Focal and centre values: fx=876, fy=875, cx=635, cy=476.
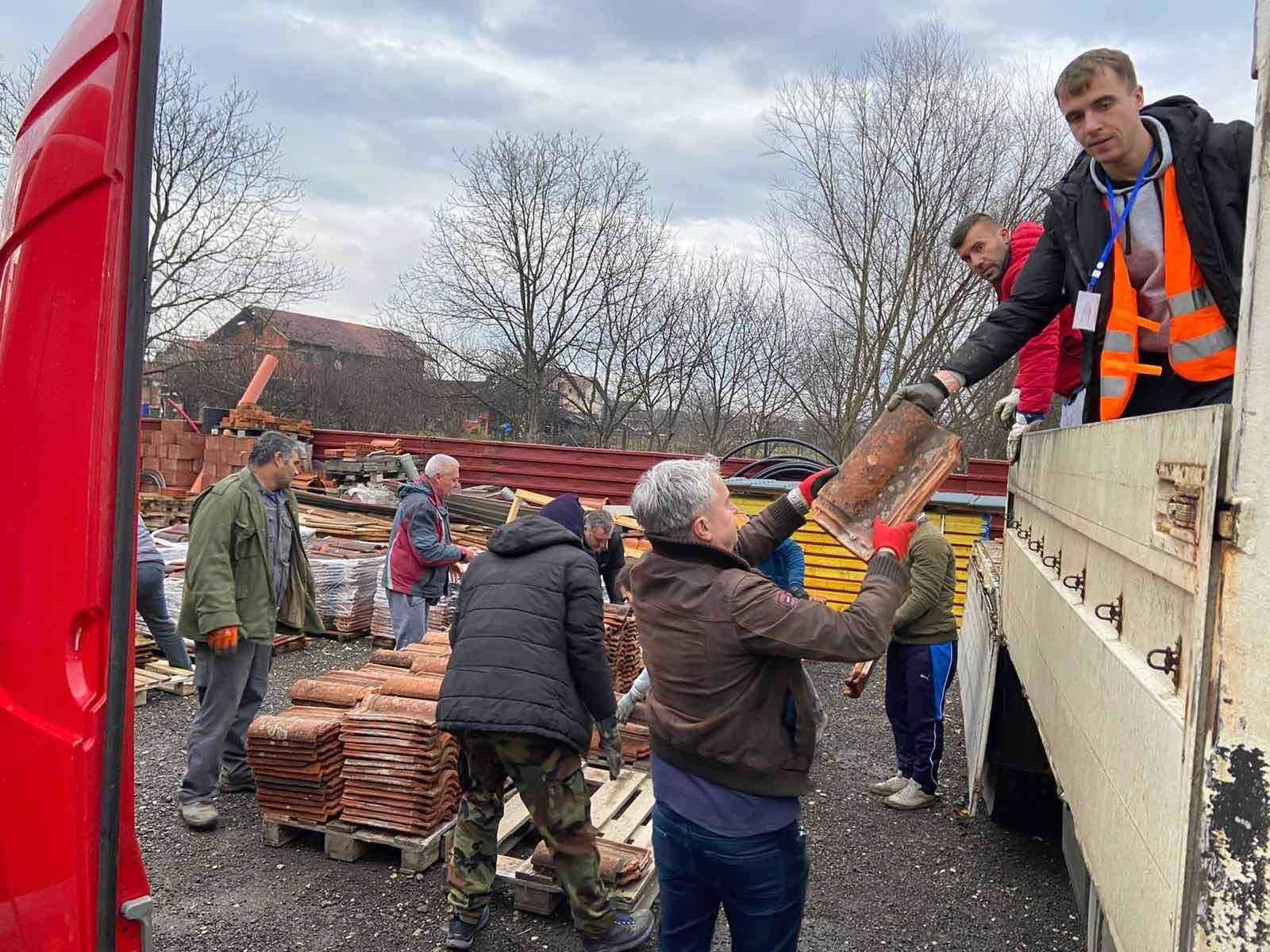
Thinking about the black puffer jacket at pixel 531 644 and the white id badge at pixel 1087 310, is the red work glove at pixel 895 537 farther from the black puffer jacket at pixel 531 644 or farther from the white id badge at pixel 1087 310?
the black puffer jacket at pixel 531 644

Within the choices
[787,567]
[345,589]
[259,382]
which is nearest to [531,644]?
[787,567]

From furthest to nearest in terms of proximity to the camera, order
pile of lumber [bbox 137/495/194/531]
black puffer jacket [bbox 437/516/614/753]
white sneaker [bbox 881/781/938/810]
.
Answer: pile of lumber [bbox 137/495/194/531]
white sneaker [bbox 881/781/938/810]
black puffer jacket [bbox 437/516/614/753]

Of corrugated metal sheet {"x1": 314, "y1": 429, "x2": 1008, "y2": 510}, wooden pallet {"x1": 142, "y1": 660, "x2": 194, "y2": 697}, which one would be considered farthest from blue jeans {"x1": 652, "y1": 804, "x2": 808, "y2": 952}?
corrugated metal sheet {"x1": 314, "y1": 429, "x2": 1008, "y2": 510}

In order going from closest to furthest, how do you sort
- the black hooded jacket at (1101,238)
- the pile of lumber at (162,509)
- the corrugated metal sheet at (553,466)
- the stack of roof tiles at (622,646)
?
the black hooded jacket at (1101,238) → the stack of roof tiles at (622,646) → the pile of lumber at (162,509) → the corrugated metal sheet at (553,466)

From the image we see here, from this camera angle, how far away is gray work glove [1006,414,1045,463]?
4113 millimetres

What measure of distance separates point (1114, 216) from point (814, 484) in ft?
4.38

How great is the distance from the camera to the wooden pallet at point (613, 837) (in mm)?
4148

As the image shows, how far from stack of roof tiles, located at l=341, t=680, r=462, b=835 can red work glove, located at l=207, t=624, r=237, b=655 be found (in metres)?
0.85

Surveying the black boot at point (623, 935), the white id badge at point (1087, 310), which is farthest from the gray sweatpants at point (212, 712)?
the white id badge at point (1087, 310)

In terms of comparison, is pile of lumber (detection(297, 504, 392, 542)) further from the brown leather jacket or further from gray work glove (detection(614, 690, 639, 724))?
the brown leather jacket

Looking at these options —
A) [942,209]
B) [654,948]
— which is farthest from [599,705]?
[942,209]

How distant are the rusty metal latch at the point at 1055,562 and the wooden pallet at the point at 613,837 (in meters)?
2.35

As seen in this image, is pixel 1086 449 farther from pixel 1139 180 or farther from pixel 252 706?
pixel 252 706

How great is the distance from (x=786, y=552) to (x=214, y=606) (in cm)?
333
